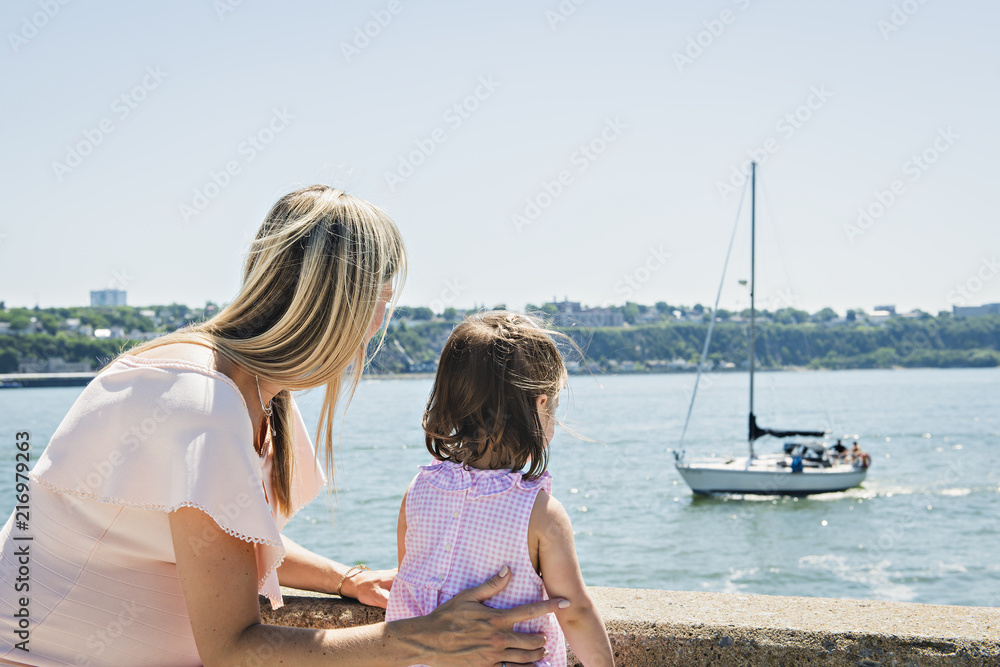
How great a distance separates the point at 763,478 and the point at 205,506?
25.7 meters

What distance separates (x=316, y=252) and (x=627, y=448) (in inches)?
1672

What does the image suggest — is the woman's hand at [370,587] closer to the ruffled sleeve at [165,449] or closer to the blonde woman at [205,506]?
the blonde woman at [205,506]

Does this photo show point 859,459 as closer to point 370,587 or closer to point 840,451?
point 840,451

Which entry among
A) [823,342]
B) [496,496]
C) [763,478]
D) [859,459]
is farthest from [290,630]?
[823,342]

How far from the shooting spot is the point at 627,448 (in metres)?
42.9

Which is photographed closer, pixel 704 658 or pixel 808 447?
pixel 704 658

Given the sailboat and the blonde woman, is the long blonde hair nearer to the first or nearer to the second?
the blonde woman

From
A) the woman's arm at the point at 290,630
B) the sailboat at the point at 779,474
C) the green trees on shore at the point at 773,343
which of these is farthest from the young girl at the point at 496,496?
the sailboat at the point at 779,474

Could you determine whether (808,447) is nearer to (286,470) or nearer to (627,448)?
(627,448)

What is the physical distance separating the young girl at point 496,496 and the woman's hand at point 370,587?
15 cm

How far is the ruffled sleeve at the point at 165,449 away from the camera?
4.44 feet

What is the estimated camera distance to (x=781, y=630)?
1713 millimetres

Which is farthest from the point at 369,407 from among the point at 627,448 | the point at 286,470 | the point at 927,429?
the point at 286,470

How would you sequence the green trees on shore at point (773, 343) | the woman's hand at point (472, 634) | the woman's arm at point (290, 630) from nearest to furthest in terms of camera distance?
the woman's arm at point (290, 630) → the woman's hand at point (472, 634) → the green trees on shore at point (773, 343)
